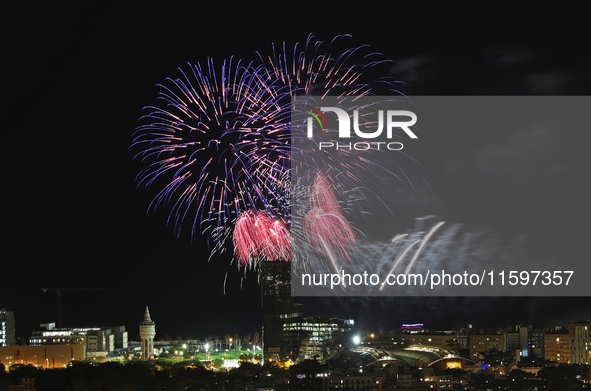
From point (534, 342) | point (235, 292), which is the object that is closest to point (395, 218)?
point (235, 292)

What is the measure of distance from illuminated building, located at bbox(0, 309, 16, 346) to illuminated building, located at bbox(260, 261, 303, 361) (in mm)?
9371

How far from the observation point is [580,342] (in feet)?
80.8

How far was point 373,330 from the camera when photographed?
1128 inches

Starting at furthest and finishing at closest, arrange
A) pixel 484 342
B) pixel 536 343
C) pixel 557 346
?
pixel 484 342 < pixel 536 343 < pixel 557 346

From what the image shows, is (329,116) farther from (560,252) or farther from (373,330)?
(373,330)

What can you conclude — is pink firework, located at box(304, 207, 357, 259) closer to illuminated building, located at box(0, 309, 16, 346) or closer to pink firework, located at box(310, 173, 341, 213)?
pink firework, located at box(310, 173, 341, 213)

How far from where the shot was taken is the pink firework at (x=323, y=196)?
13.7 m

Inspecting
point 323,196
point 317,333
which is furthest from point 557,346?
point 323,196

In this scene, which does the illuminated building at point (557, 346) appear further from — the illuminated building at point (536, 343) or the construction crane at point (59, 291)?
the construction crane at point (59, 291)

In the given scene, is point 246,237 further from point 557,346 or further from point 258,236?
point 557,346

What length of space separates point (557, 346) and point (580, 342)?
203 cm

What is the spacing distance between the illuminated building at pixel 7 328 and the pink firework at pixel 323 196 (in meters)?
18.2

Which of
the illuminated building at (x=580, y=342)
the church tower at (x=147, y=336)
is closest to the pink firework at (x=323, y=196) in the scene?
the illuminated building at (x=580, y=342)

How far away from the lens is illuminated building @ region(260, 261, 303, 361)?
25875 mm
